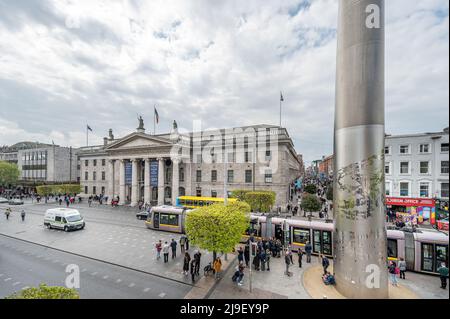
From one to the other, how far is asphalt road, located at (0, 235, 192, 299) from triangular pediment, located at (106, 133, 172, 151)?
2764cm

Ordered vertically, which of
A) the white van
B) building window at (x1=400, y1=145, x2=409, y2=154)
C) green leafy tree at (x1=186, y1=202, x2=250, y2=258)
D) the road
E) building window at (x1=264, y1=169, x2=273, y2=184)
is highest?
building window at (x1=400, y1=145, x2=409, y2=154)

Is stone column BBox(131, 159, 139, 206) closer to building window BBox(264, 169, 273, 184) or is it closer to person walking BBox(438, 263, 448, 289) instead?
building window BBox(264, 169, 273, 184)

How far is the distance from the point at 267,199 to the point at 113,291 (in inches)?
875

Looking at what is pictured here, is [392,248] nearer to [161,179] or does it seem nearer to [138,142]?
[161,179]

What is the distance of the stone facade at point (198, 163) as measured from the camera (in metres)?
37.2

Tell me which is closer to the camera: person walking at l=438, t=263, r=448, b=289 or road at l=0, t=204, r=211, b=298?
person walking at l=438, t=263, r=448, b=289

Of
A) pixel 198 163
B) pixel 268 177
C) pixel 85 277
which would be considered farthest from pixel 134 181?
pixel 85 277

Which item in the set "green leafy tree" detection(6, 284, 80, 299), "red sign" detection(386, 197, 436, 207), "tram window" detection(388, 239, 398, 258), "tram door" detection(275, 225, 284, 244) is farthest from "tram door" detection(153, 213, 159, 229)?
"red sign" detection(386, 197, 436, 207)

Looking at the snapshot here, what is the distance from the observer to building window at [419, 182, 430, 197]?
93.7ft

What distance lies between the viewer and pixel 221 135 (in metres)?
40.9

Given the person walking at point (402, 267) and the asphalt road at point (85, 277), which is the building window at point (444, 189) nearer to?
the person walking at point (402, 267)

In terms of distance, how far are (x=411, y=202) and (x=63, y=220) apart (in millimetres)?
46593
